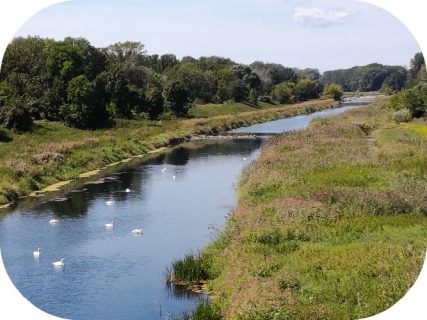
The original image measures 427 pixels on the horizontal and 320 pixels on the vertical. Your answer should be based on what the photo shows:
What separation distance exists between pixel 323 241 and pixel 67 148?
22619mm

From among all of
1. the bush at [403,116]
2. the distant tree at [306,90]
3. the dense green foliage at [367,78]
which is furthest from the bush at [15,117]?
the dense green foliage at [367,78]

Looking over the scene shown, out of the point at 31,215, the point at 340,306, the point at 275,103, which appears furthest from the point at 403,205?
the point at 275,103

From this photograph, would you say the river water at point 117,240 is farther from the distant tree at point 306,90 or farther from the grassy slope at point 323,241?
the distant tree at point 306,90

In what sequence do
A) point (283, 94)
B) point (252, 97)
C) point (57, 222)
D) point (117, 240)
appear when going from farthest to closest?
1. point (283, 94)
2. point (252, 97)
3. point (57, 222)
4. point (117, 240)

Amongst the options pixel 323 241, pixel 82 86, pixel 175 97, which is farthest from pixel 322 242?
pixel 175 97

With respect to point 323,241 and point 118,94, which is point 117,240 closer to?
point 323,241

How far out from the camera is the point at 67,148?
115 feet

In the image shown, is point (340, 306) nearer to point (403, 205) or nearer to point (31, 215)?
point (403, 205)

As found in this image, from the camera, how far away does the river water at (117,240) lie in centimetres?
1488

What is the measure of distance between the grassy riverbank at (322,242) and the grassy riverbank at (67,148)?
412 inches

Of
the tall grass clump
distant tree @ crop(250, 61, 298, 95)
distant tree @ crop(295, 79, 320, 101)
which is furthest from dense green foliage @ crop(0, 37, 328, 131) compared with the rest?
distant tree @ crop(250, 61, 298, 95)

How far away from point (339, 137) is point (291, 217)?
2045cm

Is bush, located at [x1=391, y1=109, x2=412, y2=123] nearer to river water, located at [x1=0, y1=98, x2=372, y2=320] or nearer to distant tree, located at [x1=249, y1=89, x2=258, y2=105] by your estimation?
river water, located at [x1=0, y1=98, x2=372, y2=320]

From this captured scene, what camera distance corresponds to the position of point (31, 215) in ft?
77.0
